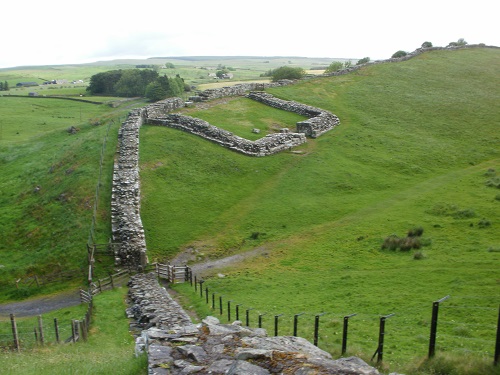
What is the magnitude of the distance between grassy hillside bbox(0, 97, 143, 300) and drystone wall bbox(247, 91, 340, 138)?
74.0 ft

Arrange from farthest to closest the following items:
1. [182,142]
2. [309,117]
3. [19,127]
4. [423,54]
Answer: [423,54] → [19,127] → [309,117] → [182,142]

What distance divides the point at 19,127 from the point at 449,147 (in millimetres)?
70518

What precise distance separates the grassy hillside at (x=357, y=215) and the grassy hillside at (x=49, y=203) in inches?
189

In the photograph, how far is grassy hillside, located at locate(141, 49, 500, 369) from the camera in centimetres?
2145

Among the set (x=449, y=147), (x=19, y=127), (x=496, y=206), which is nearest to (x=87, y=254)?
(x=496, y=206)

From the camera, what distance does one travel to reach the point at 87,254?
34.6 meters

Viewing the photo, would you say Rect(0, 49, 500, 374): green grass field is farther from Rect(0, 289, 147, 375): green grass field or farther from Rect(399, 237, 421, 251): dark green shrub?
Rect(399, 237, 421, 251): dark green shrub

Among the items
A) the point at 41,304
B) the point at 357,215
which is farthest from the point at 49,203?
the point at 357,215

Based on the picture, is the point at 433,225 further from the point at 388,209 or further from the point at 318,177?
the point at 318,177

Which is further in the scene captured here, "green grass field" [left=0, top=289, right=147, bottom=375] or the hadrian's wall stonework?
the hadrian's wall stonework

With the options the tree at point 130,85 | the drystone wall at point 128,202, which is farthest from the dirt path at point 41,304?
the tree at point 130,85

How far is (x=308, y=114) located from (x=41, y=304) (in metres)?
44.9

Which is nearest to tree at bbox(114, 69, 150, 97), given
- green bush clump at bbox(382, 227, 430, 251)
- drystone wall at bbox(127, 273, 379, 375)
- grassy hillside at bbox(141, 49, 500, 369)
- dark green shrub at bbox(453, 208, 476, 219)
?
grassy hillside at bbox(141, 49, 500, 369)

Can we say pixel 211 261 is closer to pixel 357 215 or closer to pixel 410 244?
pixel 357 215
